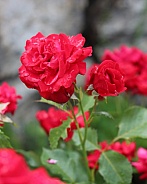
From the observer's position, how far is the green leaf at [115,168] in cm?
77

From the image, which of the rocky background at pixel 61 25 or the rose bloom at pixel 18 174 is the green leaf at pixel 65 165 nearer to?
the rose bloom at pixel 18 174

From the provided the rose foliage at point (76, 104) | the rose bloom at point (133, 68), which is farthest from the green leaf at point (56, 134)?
the rose bloom at point (133, 68)

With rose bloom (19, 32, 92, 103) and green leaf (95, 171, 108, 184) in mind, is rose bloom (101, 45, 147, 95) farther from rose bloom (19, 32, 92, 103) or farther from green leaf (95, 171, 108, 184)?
rose bloom (19, 32, 92, 103)

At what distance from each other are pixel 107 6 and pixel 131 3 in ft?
0.31

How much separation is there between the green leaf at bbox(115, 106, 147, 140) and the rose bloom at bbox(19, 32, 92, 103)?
19cm

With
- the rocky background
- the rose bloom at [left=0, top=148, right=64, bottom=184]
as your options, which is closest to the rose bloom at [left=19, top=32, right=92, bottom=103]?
the rose bloom at [left=0, top=148, right=64, bottom=184]

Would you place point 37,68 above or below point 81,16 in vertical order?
below

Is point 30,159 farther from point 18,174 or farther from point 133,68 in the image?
point 18,174

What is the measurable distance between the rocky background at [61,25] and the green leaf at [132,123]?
0.97 metres

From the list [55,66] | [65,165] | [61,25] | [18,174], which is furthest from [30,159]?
[61,25]

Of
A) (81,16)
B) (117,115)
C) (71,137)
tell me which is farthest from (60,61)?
(81,16)

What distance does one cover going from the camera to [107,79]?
2.21 feet

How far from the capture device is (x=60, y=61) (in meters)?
0.63

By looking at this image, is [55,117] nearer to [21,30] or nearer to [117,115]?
[117,115]
